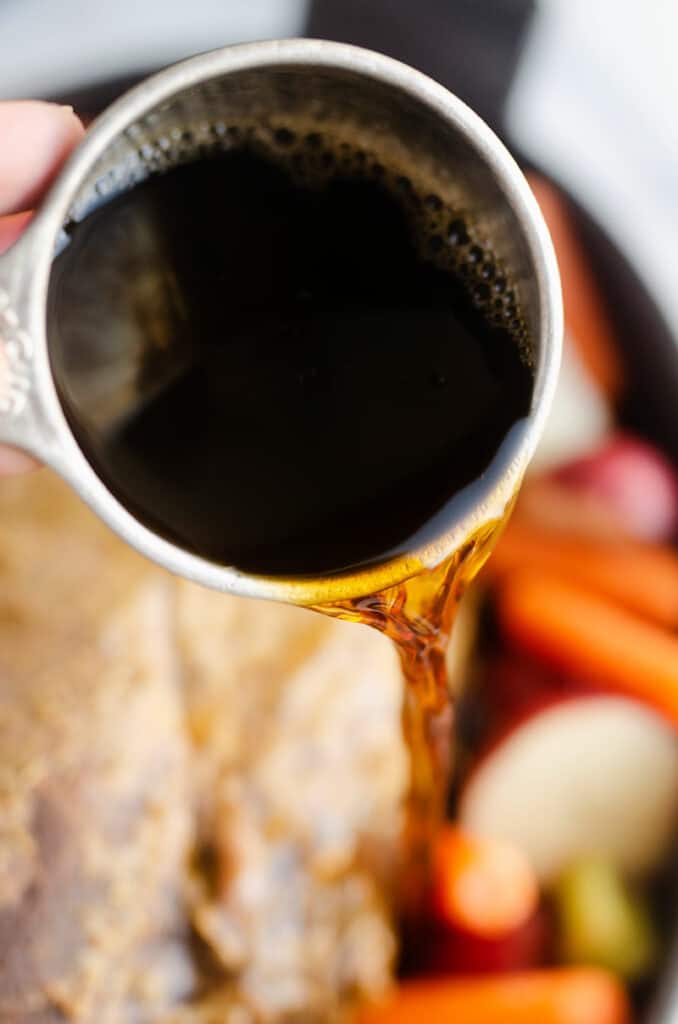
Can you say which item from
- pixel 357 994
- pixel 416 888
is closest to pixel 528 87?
pixel 416 888

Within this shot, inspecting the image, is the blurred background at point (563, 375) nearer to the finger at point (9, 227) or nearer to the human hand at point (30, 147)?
the finger at point (9, 227)

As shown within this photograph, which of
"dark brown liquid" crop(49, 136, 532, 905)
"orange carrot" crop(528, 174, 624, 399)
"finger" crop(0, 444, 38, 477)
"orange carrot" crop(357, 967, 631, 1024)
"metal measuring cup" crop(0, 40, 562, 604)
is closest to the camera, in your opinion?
"metal measuring cup" crop(0, 40, 562, 604)

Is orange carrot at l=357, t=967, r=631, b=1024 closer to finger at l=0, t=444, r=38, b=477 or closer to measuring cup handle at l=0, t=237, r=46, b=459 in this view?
finger at l=0, t=444, r=38, b=477

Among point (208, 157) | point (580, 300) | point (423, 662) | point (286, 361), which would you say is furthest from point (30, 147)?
point (580, 300)

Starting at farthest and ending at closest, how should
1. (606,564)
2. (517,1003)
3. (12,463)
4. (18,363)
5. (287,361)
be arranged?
(606,564) → (517,1003) → (12,463) → (287,361) → (18,363)

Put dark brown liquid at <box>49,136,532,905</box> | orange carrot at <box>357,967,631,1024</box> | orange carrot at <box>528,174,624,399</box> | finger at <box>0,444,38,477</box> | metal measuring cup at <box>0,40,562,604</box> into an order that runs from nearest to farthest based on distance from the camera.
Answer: metal measuring cup at <box>0,40,562,604</box>, dark brown liquid at <box>49,136,532,905</box>, finger at <box>0,444,38,477</box>, orange carrot at <box>357,967,631,1024</box>, orange carrot at <box>528,174,624,399</box>

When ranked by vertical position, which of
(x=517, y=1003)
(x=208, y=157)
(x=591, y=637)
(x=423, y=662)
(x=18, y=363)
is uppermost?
(x=208, y=157)

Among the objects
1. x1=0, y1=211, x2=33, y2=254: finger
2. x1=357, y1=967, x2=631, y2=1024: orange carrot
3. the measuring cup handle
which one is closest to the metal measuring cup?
the measuring cup handle

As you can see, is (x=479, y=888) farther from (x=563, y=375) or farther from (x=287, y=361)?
(x=287, y=361)
